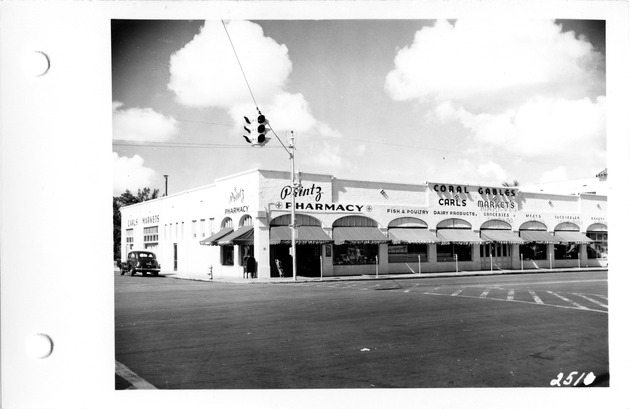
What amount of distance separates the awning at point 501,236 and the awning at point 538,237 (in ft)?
1.29

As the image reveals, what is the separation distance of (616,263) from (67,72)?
611 cm

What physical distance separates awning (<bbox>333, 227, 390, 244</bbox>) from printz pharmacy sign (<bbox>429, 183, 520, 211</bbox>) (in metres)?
4.10

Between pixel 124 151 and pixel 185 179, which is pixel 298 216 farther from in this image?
pixel 124 151

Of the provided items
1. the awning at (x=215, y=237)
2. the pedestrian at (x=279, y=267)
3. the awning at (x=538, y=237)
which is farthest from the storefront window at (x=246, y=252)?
the awning at (x=538, y=237)

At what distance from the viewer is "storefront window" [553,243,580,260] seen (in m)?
26.5

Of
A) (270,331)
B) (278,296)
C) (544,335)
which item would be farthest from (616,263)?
(278,296)

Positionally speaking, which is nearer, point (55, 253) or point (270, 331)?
point (55, 253)

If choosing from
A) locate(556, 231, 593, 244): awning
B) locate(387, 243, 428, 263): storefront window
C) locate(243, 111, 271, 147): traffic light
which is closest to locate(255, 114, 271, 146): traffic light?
locate(243, 111, 271, 147): traffic light

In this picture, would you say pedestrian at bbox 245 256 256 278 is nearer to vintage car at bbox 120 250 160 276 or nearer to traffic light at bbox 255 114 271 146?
vintage car at bbox 120 250 160 276

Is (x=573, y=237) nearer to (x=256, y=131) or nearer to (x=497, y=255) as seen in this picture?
(x=497, y=255)

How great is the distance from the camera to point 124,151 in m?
6.48

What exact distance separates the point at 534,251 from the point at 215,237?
16805 mm

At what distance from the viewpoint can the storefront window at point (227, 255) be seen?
23.6 meters

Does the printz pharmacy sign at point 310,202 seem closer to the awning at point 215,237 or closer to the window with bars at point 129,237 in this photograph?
the awning at point 215,237
